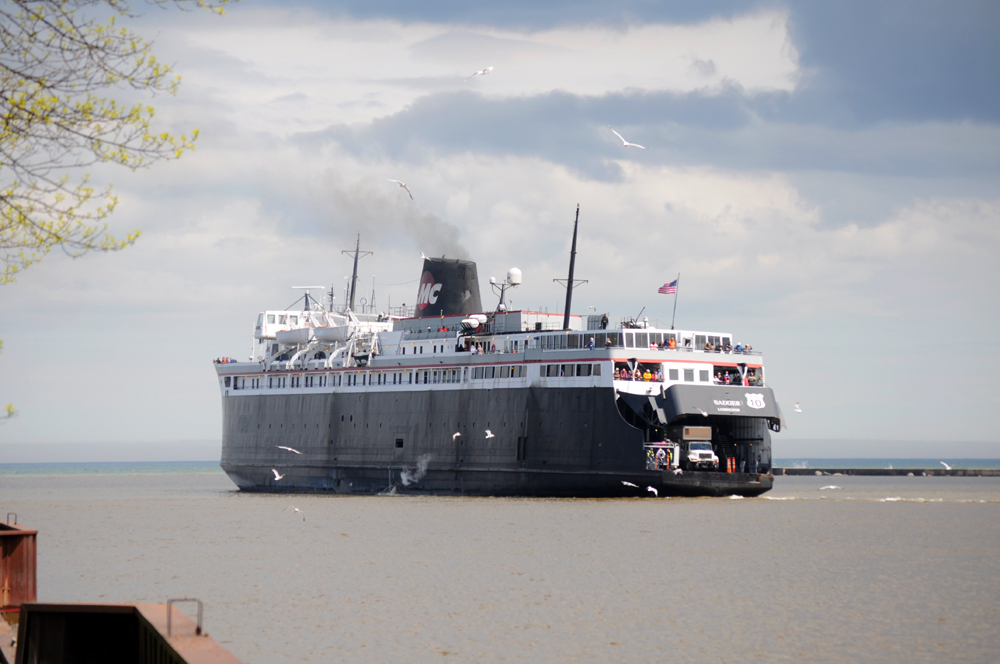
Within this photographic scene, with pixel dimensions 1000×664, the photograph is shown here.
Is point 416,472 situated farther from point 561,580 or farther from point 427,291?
point 561,580

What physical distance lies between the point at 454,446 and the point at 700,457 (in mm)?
13733

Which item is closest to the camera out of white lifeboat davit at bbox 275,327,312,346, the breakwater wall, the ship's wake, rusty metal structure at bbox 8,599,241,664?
rusty metal structure at bbox 8,599,241,664

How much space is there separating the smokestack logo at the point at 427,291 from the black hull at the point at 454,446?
5.99 meters

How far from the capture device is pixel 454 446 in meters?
60.2

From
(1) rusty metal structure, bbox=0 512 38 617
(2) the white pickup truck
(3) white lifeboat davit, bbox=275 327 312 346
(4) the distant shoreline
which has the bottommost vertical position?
(4) the distant shoreline

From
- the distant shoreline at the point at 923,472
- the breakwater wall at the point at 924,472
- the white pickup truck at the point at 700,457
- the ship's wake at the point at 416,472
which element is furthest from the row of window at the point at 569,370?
the breakwater wall at the point at 924,472

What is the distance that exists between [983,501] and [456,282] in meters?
32.1

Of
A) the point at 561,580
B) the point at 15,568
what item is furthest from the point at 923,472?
the point at 15,568

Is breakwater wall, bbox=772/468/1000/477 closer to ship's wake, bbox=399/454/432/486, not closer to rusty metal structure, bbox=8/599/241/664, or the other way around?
ship's wake, bbox=399/454/432/486

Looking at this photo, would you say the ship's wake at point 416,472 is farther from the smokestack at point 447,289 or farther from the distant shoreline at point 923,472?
the distant shoreline at point 923,472

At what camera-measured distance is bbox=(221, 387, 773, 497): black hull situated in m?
52.6

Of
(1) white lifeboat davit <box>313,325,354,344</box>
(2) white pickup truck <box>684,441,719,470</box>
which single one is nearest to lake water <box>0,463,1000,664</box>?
(2) white pickup truck <box>684,441,719,470</box>

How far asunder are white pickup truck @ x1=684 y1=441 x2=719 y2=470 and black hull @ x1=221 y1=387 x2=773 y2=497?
65 cm

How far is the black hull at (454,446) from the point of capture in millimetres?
52594
